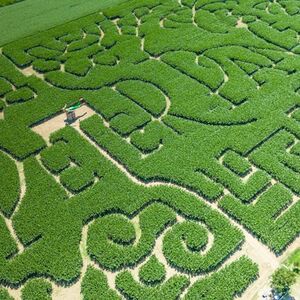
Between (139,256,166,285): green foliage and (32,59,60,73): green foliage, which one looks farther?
(32,59,60,73): green foliage

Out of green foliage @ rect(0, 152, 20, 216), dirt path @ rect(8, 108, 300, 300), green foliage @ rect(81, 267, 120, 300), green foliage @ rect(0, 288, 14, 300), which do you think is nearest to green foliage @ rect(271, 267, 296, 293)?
dirt path @ rect(8, 108, 300, 300)

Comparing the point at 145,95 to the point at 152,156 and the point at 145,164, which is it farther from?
the point at 145,164

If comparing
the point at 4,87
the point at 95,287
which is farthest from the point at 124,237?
the point at 4,87

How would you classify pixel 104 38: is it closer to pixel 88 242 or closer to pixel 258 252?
pixel 88 242

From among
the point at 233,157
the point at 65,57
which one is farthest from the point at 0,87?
the point at 233,157

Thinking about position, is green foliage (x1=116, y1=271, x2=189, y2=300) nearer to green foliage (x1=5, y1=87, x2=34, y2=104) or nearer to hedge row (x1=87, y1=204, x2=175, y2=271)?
hedge row (x1=87, y1=204, x2=175, y2=271)
